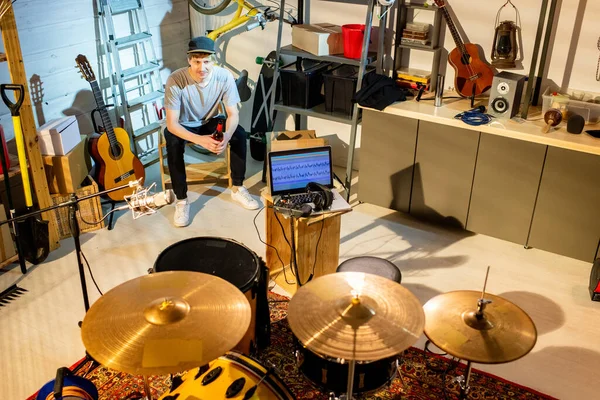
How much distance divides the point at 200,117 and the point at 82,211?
1.00 meters

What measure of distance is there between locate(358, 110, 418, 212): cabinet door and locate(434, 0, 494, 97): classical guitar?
45 cm

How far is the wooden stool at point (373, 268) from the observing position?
2717mm

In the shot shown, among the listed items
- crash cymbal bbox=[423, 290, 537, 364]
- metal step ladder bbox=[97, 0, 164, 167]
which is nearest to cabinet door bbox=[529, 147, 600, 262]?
crash cymbal bbox=[423, 290, 537, 364]

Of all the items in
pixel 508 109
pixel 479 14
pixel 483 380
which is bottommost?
pixel 483 380

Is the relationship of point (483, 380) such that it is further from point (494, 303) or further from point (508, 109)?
point (508, 109)

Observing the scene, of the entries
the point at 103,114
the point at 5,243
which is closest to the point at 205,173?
the point at 103,114

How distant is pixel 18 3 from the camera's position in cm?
367

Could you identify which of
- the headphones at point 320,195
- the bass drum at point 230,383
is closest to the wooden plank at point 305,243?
the headphones at point 320,195

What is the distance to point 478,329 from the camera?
78.9 inches

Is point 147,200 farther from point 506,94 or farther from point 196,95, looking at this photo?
point 506,94

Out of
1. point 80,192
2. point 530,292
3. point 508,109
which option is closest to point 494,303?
point 530,292

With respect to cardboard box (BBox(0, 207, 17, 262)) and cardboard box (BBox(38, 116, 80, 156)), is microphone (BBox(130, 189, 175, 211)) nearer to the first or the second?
cardboard box (BBox(0, 207, 17, 262))

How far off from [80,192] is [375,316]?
254 cm

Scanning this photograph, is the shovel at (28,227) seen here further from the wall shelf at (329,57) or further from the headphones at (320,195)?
the wall shelf at (329,57)
